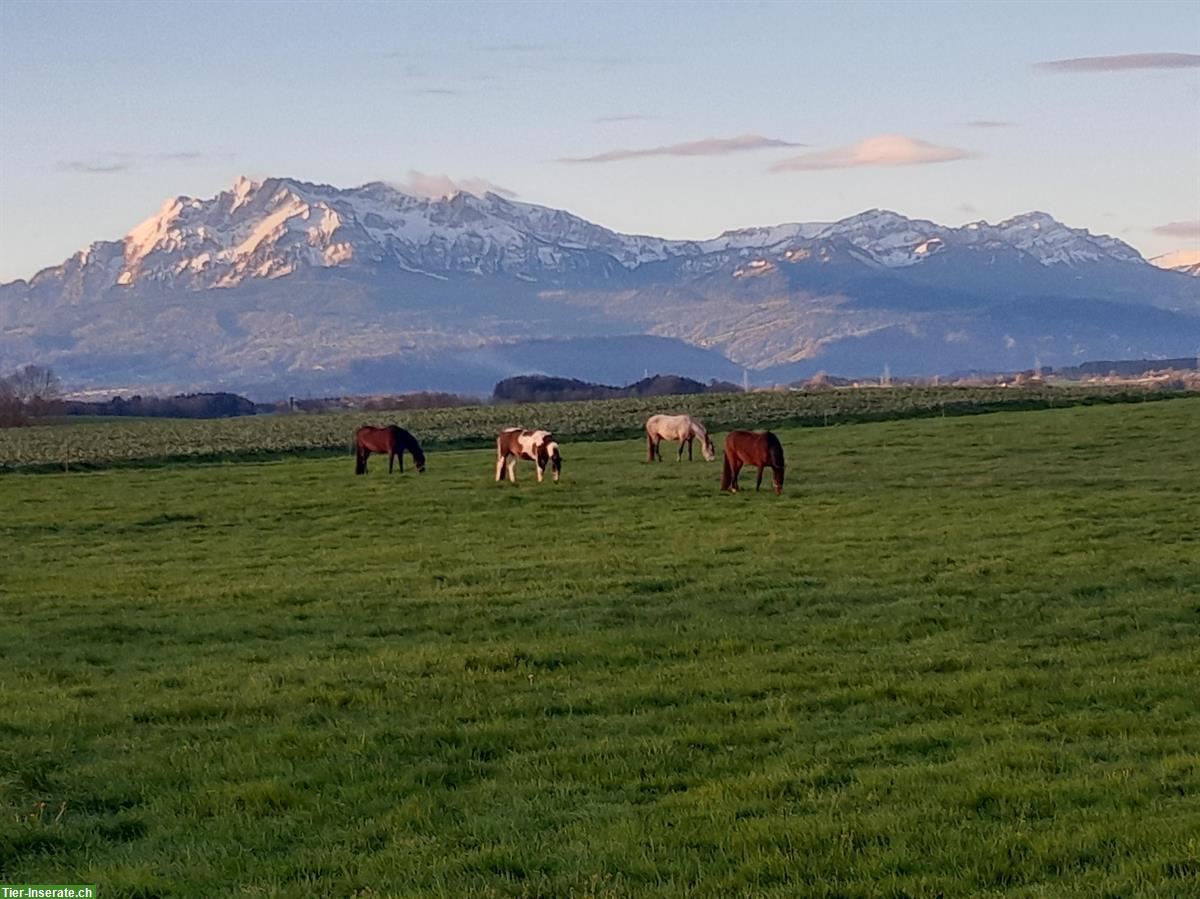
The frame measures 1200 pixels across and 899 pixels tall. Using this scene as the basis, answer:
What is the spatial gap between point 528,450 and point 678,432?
5989mm

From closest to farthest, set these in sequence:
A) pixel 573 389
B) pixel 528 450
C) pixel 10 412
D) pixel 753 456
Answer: pixel 753 456 < pixel 528 450 < pixel 10 412 < pixel 573 389

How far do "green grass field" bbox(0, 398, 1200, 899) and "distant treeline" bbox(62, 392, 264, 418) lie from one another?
110 metres

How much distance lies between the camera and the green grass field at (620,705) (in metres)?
7.86

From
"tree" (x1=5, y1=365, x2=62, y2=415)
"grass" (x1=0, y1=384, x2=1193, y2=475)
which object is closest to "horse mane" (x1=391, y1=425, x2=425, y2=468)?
"grass" (x1=0, y1=384, x2=1193, y2=475)

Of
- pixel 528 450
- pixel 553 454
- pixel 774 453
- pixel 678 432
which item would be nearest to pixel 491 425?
pixel 678 432

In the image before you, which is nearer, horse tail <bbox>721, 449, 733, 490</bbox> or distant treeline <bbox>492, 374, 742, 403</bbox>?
horse tail <bbox>721, 449, 733, 490</bbox>

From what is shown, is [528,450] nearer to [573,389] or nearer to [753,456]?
[753,456]

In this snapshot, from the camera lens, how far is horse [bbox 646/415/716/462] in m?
38.4

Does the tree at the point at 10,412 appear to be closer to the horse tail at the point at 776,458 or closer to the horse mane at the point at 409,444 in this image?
the horse mane at the point at 409,444

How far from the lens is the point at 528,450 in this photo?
3406cm

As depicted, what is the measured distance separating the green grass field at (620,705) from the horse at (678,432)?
11.9m

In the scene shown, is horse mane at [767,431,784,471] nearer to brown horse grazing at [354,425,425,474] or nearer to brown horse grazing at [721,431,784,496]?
brown horse grazing at [721,431,784,496]

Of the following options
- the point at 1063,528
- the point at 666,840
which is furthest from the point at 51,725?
the point at 1063,528

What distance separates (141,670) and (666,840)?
772cm
